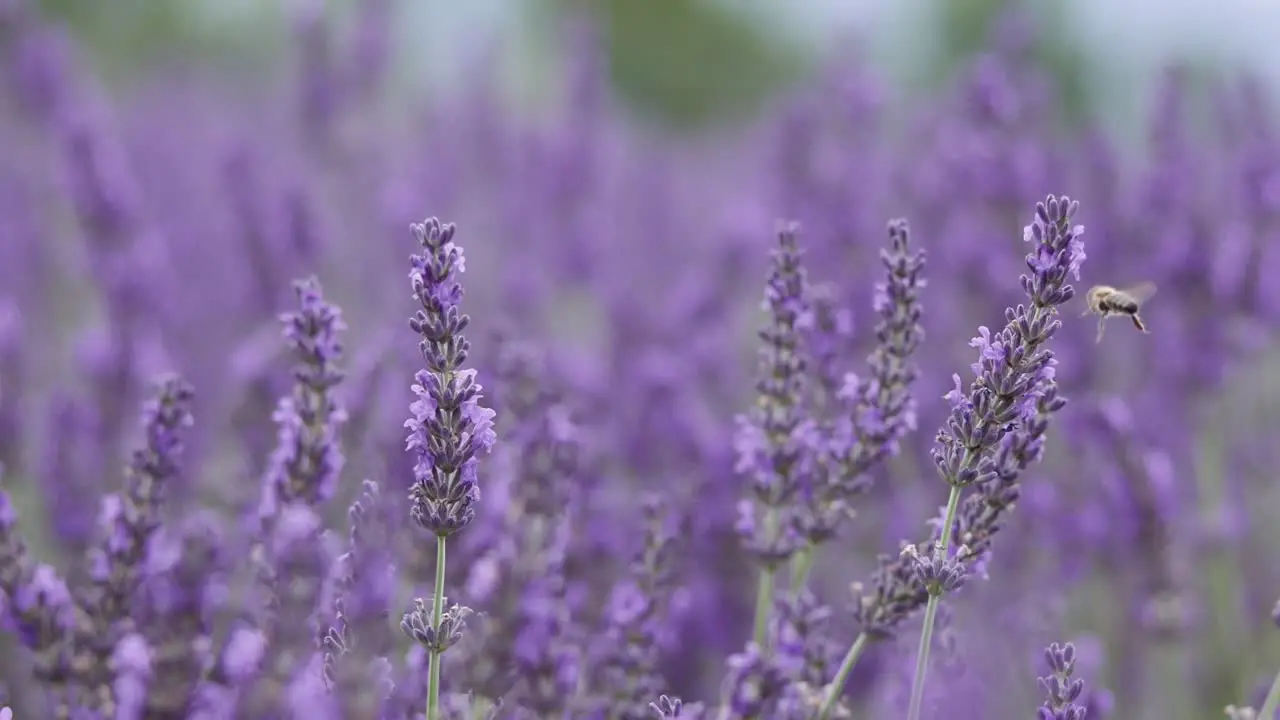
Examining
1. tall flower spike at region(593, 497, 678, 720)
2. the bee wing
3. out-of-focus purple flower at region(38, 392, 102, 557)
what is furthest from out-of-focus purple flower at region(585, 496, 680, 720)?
out-of-focus purple flower at region(38, 392, 102, 557)

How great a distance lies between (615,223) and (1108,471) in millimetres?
4234

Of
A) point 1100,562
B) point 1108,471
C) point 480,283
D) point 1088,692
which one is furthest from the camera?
point 480,283

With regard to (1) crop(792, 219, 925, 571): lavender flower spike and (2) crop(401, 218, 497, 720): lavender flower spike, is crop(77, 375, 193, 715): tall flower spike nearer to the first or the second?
(2) crop(401, 218, 497, 720): lavender flower spike

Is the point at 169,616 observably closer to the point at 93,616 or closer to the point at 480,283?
the point at 93,616

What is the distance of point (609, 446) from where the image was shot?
12.6 ft

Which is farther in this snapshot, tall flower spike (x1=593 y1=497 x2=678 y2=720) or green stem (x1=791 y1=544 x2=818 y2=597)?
green stem (x1=791 y1=544 x2=818 y2=597)

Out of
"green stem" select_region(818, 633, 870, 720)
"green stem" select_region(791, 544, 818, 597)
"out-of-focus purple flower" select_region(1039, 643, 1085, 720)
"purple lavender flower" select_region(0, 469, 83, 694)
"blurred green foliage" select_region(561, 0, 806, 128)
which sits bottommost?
"out-of-focus purple flower" select_region(1039, 643, 1085, 720)

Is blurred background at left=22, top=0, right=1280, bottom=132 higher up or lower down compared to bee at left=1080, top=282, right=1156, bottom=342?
higher up

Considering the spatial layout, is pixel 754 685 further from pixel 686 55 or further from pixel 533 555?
pixel 686 55

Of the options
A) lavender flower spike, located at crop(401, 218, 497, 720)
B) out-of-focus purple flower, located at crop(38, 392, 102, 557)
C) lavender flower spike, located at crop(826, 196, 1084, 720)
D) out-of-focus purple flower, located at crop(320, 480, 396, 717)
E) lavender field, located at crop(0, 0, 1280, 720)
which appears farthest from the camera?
out-of-focus purple flower, located at crop(38, 392, 102, 557)

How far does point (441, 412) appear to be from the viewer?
5.10ft

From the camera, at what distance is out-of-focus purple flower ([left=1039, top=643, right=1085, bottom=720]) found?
1.57 meters

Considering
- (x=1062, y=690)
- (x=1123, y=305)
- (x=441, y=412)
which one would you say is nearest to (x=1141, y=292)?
(x=1123, y=305)

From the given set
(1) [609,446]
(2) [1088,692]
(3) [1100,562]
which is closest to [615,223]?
(1) [609,446]
